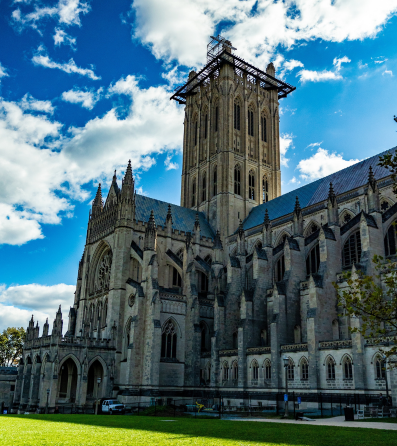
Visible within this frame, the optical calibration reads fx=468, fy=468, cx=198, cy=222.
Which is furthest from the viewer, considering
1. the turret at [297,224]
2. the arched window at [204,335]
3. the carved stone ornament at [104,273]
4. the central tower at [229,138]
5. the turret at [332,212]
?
the central tower at [229,138]

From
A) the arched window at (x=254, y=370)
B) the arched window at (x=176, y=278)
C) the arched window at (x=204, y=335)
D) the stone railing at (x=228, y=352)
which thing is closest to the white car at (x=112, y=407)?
the stone railing at (x=228, y=352)

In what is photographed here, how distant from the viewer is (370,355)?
29.2 meters

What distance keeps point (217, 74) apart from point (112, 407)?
49.7 m

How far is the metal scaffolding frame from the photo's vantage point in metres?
67.0

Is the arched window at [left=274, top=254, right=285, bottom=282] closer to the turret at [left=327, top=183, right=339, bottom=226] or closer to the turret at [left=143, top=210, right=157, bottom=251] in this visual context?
the turret at [left=327, top=183, right=339, bottom=226]

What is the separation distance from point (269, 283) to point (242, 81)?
36.5m

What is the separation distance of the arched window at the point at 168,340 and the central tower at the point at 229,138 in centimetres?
1798

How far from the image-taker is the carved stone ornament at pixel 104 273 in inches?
2027

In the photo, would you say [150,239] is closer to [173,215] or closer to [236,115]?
[173,215]

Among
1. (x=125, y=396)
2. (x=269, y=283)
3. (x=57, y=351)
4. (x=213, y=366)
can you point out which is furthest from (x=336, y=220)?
(x=57, y=351)

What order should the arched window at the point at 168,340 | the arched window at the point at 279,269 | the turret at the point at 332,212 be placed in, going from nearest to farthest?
the turret at the point at 332,212
the arched window at the point at 168,340
the arched window at the point at 279,269

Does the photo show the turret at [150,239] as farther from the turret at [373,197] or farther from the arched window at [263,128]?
the arched window at [263,128]

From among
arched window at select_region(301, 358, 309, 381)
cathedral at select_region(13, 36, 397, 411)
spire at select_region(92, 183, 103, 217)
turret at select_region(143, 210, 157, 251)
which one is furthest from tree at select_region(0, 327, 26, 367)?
arched window at select_region(301, 358, 309, 381)

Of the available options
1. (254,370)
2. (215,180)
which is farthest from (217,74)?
(254,370)
